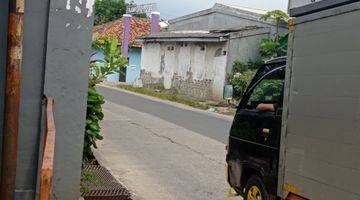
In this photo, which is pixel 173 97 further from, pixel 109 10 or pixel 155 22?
pixel 109 10

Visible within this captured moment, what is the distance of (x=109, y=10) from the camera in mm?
56500

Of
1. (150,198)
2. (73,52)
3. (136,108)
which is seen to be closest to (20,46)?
(73,52)

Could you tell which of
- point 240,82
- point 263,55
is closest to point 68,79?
point 240,82

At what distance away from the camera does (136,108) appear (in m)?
22.2

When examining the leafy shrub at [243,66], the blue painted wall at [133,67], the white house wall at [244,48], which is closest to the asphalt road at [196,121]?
the leafy shrub at [243,66]

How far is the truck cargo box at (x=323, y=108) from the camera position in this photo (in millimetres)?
4148

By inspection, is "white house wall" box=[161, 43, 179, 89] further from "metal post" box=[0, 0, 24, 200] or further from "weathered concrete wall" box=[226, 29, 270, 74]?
"metal post" box=[0, 0, 24, 200]

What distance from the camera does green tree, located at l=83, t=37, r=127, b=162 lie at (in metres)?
7.99

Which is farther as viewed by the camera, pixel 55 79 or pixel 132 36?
pixel 132 36

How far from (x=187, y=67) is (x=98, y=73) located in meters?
Answer: 24.1

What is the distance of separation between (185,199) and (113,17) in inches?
1984

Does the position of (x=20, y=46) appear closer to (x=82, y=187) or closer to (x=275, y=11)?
(x=82, y=187)

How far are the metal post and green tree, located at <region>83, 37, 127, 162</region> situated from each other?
9.86 ft

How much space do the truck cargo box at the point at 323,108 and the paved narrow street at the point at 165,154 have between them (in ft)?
9.92
